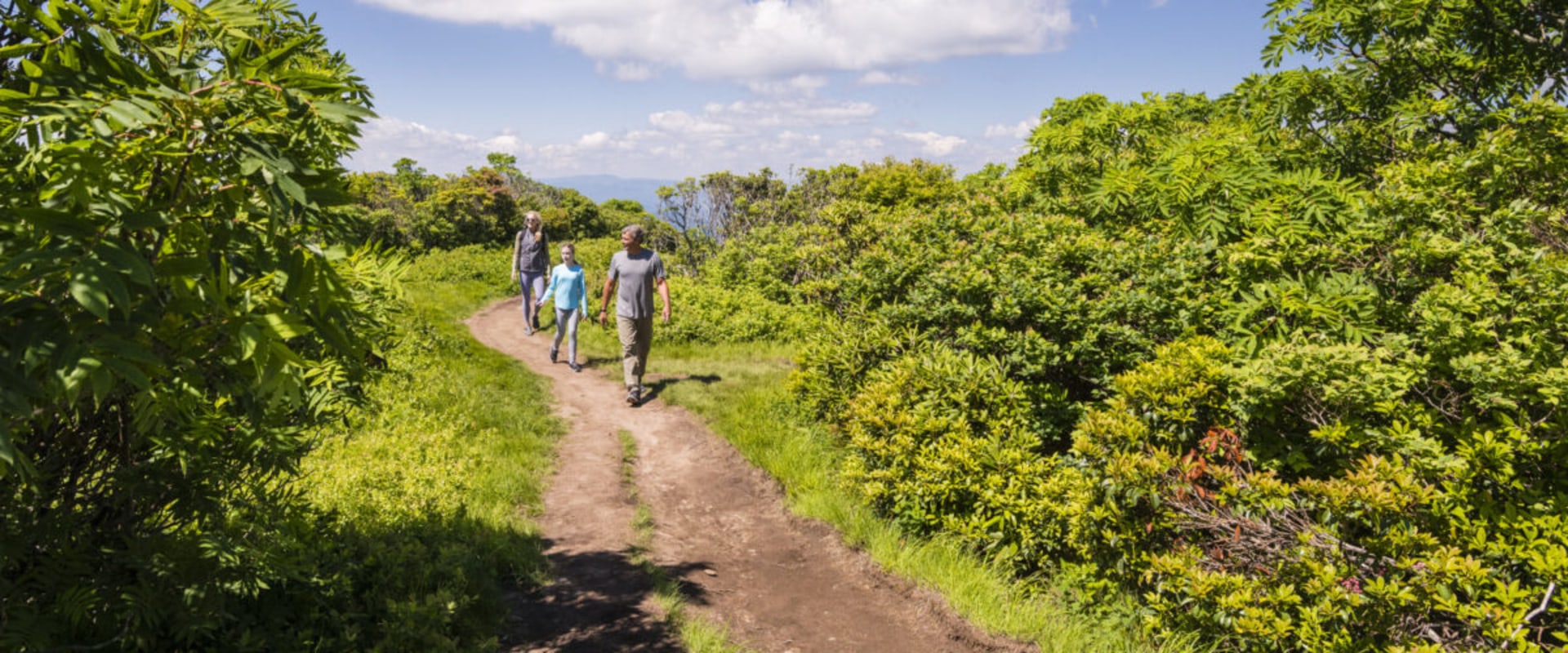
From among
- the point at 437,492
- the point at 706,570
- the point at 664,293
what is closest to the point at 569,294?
the point at 664,293

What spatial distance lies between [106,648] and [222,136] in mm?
2621

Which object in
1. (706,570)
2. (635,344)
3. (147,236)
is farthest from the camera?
(635,344)

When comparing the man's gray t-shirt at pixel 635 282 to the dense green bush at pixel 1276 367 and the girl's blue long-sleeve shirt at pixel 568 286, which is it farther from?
the dense green bush at pixel 1276 367

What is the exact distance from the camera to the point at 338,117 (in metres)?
1.84

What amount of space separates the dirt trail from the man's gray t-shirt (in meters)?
1.61

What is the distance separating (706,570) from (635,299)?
467cm

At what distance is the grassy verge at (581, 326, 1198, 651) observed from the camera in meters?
5.04

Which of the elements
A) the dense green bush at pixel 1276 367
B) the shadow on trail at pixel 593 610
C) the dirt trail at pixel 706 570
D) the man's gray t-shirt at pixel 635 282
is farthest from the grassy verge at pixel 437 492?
the dense green bush at pixel 1276 367

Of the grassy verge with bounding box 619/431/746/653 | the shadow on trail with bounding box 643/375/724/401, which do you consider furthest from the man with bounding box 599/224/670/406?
the grassy verge with bounding box 619/431/746/653

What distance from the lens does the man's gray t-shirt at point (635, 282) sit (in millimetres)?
9914

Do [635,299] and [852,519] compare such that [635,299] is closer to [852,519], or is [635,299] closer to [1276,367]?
[852,519]

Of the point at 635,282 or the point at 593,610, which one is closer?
the point at 593,610

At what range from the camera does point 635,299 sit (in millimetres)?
9898

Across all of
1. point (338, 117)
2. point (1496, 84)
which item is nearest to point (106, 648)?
point (338, 117)
